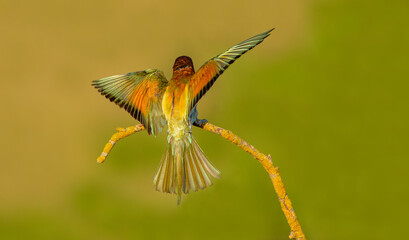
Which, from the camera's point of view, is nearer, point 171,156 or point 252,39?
point 252,39

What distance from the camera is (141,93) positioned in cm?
104

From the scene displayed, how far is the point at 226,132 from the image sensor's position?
3.33 feet

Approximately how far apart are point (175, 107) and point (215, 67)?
0.12m

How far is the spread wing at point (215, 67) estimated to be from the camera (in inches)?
35.2

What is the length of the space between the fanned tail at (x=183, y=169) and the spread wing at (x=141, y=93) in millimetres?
52

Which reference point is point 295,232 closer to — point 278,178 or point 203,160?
point 278,178

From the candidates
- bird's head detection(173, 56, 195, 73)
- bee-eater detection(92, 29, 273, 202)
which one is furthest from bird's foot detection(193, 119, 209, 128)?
bird's head detection(173, 56, 195, 73)

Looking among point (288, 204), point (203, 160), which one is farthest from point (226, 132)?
point (288, 204)

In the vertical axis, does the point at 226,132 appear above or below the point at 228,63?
below

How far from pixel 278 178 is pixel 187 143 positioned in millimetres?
194

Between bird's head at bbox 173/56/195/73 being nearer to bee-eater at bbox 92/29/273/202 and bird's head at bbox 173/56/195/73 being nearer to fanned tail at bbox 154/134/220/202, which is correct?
bee-eater at bbox 92/29/273/202

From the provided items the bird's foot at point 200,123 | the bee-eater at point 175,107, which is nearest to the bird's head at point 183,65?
the bee-eater at point 175,107

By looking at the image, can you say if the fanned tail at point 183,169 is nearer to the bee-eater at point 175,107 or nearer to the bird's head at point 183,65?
the bee-eater at point 175,107

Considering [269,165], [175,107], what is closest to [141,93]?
[175,107]
